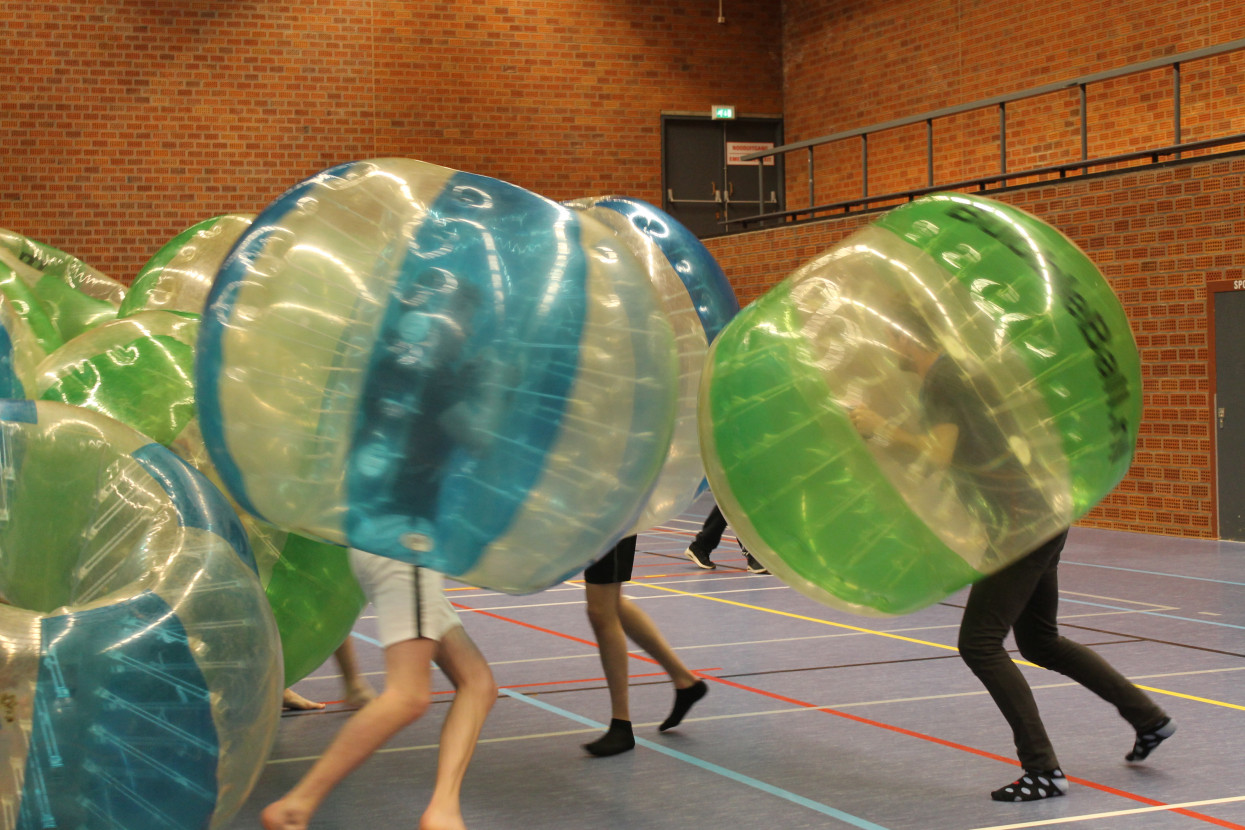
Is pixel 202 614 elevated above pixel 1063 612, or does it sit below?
above

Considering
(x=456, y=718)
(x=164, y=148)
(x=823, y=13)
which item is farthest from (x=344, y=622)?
(x=823, y=13)

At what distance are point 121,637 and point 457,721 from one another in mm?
1049

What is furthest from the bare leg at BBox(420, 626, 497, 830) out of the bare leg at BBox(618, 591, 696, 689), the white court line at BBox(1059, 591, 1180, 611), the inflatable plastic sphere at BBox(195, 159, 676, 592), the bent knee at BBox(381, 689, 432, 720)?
the white court line at BBox(1059, 591, 1180, 611)

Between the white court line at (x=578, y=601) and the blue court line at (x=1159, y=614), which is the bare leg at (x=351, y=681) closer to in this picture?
the white court line at (x=578, y=601)

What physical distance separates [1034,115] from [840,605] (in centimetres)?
1162

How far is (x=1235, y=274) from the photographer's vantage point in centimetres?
962

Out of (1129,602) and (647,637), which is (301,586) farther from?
(1129,602)

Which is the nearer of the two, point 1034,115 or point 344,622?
point 344,622

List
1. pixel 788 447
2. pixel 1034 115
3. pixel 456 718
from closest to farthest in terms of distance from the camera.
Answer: pixel 788 447 < pixel 456 718 < pixel 1034 115

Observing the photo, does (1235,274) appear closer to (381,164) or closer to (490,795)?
(490,795)

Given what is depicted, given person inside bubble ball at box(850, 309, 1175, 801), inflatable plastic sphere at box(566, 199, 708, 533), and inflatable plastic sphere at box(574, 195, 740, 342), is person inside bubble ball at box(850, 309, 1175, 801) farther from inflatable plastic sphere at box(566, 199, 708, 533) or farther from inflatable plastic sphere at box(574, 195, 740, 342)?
inflatable plastic sphere at box(574, 195, 740, 342)

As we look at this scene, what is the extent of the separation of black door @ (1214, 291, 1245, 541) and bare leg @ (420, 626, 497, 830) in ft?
25.8

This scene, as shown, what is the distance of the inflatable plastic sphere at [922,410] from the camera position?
2.82m

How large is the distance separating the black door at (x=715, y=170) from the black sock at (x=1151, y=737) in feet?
42.0
